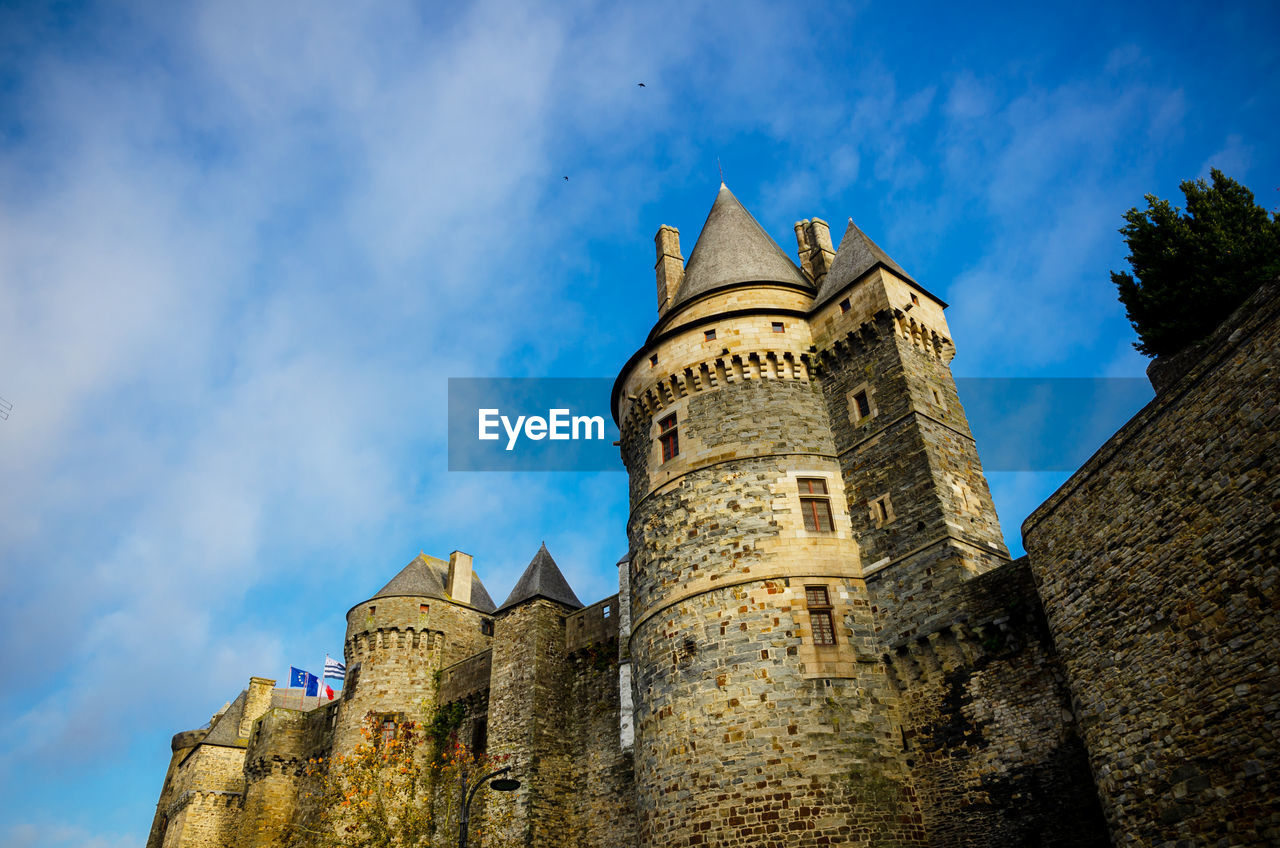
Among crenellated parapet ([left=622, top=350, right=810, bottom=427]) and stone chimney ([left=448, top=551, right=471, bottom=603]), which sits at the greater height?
stone chimney ([left=448, top=551, right=471, bottom=603])

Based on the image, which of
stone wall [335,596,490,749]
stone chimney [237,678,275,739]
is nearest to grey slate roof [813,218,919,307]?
stone wall [335,596,490,749]

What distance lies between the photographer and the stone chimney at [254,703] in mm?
40188

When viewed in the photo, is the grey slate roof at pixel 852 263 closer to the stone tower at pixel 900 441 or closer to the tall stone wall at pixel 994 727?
the stone tower at pixel 900 441

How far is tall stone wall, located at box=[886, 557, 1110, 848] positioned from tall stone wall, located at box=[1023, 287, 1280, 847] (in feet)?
3.62

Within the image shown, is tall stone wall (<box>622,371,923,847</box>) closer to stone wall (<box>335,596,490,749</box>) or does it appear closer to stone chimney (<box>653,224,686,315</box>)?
stone chimney (<box>653,224,686,315</box>)

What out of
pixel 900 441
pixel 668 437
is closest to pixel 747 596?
pixel 900 441

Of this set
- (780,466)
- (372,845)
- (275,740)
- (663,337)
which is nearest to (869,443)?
(780,466)

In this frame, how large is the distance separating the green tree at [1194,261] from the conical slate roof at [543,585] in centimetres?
1783

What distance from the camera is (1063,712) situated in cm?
1300

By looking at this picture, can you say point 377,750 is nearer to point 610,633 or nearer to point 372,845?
point 372,845

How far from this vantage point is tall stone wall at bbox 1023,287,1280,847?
9266mm

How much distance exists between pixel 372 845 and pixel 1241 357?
24.0 metres

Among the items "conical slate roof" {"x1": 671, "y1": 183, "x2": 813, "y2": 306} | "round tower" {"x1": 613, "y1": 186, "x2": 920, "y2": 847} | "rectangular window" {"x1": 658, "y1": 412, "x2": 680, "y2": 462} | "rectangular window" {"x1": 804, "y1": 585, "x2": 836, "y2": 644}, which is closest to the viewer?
"round tower" {"x1": 613, "y1": 186, "x2": 920, "y2": 847}

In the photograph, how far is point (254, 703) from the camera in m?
40.8
